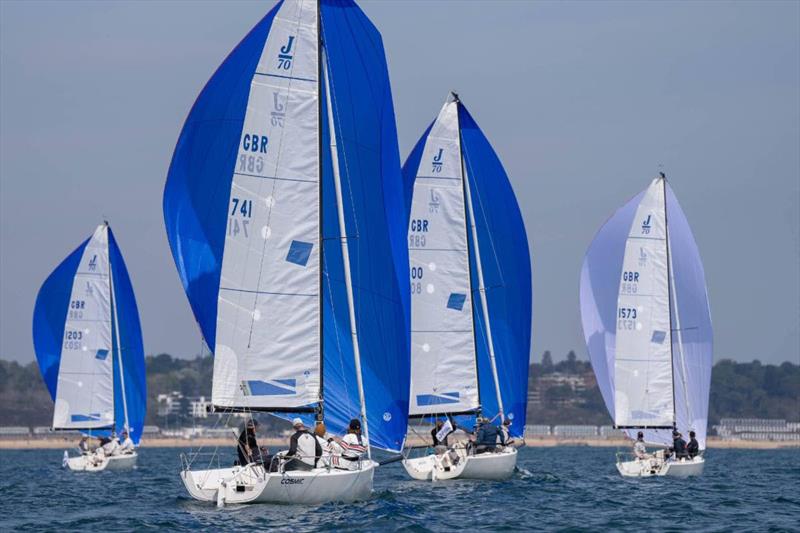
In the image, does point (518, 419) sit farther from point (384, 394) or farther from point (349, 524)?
point (349, 524)

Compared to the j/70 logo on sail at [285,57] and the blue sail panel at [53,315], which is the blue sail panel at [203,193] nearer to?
the j/70 logo on sail at [285,57]

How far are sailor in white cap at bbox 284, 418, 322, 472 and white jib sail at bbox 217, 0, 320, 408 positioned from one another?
1.25 meters

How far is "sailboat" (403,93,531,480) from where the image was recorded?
110ft

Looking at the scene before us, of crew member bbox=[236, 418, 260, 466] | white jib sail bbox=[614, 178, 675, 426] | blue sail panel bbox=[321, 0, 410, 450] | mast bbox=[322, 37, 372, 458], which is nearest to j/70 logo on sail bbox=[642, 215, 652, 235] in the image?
white jib sail bbox=[614, 178, 675, 426]

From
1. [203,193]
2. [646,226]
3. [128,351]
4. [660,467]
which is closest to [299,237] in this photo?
[203,193]

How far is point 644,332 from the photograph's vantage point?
39938 mm

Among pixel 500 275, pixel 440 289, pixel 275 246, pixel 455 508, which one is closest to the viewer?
pixel 275 246

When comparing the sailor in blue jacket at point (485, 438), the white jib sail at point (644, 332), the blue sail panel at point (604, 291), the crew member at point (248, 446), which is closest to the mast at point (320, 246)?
the crew member at point (248, 446)

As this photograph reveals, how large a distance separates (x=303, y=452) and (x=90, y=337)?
2647 centimetres

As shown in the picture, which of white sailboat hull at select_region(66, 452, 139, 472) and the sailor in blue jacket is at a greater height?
the sailor in blue jacket

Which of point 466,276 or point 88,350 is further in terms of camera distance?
point 88,350

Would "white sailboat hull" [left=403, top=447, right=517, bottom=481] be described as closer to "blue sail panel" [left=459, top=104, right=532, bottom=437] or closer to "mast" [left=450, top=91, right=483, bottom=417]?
"mast" [left=450, top=91, right=483, bottom=417]

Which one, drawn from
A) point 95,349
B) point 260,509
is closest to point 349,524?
point 260,509

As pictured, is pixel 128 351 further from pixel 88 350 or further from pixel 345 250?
pixel 345 250
